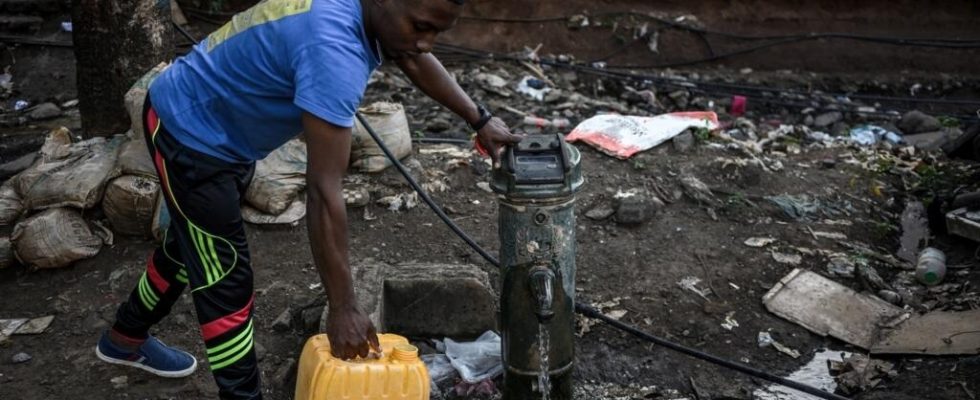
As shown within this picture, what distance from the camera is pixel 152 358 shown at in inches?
143

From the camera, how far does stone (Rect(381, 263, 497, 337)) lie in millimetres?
4043

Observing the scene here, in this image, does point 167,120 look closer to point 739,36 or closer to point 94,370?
point 94,370

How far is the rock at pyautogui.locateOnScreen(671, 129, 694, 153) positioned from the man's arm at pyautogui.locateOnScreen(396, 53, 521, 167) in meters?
2.92

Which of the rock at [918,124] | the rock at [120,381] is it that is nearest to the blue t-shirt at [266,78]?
the rock at [120,381]

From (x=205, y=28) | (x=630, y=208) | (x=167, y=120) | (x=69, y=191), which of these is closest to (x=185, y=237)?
(x=167, y=120)

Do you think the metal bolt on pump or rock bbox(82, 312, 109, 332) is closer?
the metal bolt on pump

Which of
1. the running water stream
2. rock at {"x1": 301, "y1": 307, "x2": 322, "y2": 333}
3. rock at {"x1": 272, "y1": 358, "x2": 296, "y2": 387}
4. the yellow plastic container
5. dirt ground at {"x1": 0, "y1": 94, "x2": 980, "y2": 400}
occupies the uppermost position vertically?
the yellow plastic container

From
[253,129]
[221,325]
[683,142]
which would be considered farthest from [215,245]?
[683,142]

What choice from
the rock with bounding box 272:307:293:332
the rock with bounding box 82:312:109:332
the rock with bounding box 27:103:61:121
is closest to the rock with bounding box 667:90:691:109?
the rock with bounding box 272:307:293:332

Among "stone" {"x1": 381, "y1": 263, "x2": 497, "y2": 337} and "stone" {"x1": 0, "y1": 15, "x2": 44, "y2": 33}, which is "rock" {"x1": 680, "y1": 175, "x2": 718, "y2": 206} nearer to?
"stone" {"x1": 381, "y1": 263, "x2": 497, "y2": 337}

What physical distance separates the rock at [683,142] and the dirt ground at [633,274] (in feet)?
0.11

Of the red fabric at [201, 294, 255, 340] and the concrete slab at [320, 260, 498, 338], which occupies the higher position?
the red fabric at [201, 294, 255, 340]

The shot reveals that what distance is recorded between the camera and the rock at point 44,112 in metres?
7.04

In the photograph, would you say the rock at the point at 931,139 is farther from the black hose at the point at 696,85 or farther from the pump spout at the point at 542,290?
the pump spout at the point at 542,290
